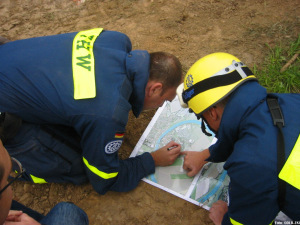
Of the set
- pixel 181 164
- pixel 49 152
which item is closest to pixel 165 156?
pixel 181 164

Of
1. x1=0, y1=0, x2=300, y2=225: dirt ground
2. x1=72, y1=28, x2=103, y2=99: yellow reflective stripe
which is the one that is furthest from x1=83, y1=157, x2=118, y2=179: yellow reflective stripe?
x1=72, y1=28, x2=103, y2=99: yellow reflective stripe

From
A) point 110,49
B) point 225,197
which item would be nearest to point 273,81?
point 225,197

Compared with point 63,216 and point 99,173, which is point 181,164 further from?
point 63,216

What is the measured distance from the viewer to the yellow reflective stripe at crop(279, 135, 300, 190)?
47.2 inches

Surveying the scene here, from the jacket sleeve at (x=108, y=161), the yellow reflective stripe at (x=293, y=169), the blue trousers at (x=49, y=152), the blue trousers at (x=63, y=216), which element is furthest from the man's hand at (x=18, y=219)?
the yellow reflective stripe at (x=293, y=169)

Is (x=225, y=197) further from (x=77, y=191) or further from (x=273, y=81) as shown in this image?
(x=273, y=81)

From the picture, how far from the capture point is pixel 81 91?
1580mm

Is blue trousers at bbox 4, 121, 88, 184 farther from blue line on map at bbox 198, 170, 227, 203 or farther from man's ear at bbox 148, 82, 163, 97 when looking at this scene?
blue line on map at bbox 198, 170, 227, 203

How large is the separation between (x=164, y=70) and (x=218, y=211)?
3.73ft

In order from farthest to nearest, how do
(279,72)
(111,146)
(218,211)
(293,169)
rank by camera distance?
(279,72), (218,211), (111,146), (293,169)

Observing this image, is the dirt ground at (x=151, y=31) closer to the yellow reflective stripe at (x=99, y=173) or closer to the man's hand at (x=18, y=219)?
the yellow reflective stripe at (x=99, y=173)

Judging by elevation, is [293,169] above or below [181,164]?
above

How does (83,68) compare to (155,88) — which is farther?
(155,88)

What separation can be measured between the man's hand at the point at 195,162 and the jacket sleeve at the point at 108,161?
0.29 metres
